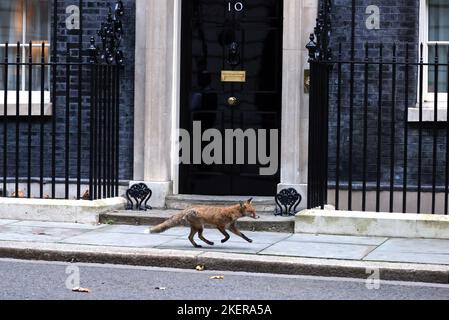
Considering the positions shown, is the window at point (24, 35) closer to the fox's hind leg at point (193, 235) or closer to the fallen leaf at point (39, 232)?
the fallen leaf at point (39, 232)

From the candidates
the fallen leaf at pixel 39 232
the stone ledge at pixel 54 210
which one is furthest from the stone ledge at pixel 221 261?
the stone ledge at pixel 54 210

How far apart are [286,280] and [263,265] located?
42cm

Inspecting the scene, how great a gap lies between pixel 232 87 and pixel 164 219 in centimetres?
202

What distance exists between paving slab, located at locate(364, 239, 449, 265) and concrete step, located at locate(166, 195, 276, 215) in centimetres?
184

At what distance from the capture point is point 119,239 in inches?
375

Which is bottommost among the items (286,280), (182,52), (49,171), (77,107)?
(286,280)

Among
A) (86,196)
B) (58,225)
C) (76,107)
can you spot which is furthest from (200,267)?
(76,107)

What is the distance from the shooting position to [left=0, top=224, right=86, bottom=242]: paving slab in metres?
9.45

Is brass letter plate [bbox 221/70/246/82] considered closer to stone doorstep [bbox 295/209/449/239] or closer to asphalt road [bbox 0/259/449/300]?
stone doorstep [bbox 295/209/449/239]

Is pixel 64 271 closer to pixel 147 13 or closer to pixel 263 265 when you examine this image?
pixel 263 265

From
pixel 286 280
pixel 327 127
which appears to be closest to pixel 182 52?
pixel 327 127

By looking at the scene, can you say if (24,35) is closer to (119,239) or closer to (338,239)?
(119,239)

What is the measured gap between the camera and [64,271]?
8.21 metres

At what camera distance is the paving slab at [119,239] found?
9203 millimetres
